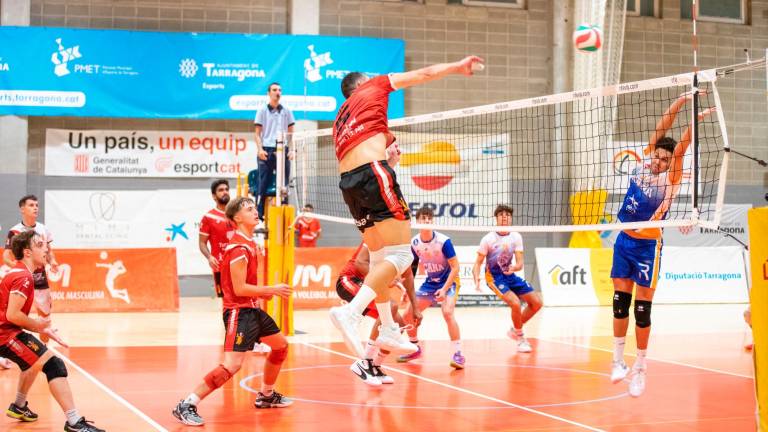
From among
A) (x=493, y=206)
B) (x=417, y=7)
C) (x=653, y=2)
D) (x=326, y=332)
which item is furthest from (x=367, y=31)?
(x=326, y=332)

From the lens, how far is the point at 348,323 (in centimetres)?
569

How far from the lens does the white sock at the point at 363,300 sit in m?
5.74

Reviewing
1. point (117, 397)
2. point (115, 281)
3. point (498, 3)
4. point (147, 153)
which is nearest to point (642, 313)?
point (117, 397)

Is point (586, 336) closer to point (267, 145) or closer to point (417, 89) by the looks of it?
point (267, 145)

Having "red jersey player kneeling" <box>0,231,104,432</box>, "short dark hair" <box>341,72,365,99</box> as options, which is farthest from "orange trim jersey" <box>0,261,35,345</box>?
"short dark hair" <box>341,72,365,99</box>

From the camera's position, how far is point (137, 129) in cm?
1877

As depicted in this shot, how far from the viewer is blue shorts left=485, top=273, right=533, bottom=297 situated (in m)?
10.8

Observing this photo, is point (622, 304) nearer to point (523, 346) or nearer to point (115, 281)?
point (523, 346)

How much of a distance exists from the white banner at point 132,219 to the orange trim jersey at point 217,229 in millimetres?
7747

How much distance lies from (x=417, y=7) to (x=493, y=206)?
16.4ft

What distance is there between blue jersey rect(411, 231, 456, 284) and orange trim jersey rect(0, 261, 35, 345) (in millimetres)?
4450

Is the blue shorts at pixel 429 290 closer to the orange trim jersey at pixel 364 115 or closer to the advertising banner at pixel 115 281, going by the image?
the orange trim jersey at pixel 364 115

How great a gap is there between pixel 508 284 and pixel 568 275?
7677 mm

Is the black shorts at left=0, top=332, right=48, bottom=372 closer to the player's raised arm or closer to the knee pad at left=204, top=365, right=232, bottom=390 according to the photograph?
the knee pad at left=204, top=365, right=232, bottom=390
